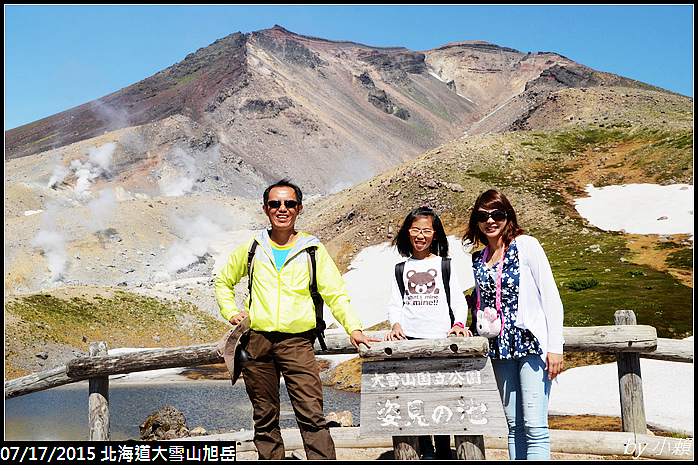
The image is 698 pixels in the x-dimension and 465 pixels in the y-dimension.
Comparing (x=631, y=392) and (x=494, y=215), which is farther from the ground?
(x=494, y=215)

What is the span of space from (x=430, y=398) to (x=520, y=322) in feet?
3.10

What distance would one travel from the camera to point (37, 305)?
28.6 m

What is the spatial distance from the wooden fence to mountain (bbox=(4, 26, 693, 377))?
10573 millimetres

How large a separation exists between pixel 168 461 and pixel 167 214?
56.1m

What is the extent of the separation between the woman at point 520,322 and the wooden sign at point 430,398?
19 centimetres

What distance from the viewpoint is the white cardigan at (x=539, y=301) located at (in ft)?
13.6

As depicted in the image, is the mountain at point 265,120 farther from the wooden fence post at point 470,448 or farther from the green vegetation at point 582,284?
the wooden fence post at point 470,448

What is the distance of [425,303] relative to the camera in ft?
15.4

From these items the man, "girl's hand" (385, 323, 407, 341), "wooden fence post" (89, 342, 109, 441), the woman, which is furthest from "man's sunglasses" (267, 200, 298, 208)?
"wooden fence post" (89, 342, 109, 441)

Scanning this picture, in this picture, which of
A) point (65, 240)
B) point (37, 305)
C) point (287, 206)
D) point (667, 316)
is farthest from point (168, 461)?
point (65, 240)

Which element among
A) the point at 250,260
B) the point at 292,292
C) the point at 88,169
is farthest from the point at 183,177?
the point at 292,292

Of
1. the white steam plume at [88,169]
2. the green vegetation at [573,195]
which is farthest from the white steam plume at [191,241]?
the white steam plume at [88,169]

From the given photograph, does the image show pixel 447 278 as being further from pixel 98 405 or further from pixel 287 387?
pixel 98 405

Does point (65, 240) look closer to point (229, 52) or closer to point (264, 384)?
point (264, 384)
